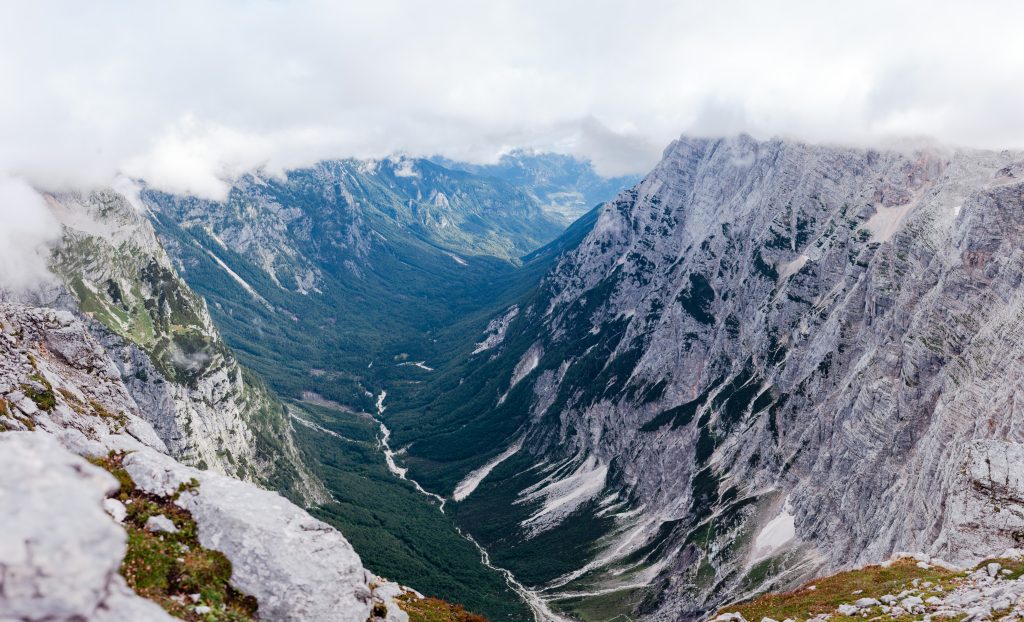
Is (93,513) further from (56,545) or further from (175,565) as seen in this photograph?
(175,565)

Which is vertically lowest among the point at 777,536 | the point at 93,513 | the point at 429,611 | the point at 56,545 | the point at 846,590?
the point at 846,590

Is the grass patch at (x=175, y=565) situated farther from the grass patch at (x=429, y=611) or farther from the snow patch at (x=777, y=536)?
the snow patch at (x=777, y=536)

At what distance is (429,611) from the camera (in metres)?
54.6

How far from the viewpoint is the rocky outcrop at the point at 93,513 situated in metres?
14.0

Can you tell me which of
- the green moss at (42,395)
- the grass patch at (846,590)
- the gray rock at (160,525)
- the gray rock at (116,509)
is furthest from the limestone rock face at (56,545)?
the green moss at (42,395)

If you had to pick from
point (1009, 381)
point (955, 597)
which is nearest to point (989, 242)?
point (1009, 381)

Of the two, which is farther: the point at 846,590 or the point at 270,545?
the point at 846,590

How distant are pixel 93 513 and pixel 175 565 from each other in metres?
20.9

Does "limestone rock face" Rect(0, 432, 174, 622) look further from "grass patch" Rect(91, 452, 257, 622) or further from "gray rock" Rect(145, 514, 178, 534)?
"gray rock" Rect(145, 514, 178, 534)

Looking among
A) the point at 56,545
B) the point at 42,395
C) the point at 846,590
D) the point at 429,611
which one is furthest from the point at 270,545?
the point at 846,590

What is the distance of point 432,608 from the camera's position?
56406 mm

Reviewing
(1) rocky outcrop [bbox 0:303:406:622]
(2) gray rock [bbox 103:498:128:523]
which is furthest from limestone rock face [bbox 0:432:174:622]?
(2) gray rock [bbox 103:498:128:523]

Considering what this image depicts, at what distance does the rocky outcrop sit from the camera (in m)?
14.0

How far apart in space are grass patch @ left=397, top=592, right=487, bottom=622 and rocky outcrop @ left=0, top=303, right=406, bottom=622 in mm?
2231
